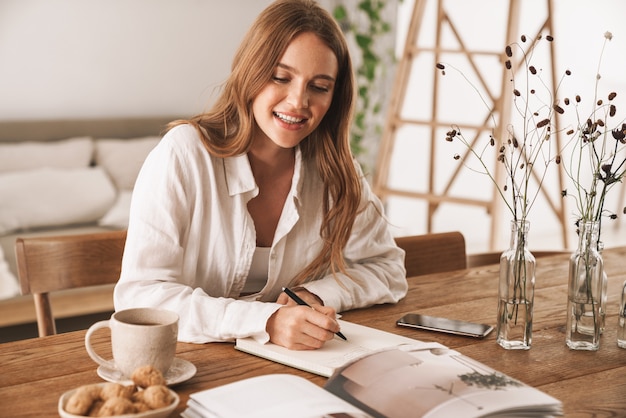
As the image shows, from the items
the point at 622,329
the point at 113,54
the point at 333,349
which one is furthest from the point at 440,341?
the point at 113,54

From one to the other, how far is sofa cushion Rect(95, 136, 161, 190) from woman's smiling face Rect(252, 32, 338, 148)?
2.43 meters

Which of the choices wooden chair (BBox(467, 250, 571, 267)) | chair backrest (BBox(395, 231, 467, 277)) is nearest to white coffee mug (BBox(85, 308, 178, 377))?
chair backrest (BBox(395, 231, 467, 277))

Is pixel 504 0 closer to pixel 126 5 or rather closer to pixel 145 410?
pixel 126 5

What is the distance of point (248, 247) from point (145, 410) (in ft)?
2.31

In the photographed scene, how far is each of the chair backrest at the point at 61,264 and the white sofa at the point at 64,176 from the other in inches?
66.0

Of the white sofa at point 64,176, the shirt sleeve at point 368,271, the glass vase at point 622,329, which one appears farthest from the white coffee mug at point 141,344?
the white sofa at point 64,176


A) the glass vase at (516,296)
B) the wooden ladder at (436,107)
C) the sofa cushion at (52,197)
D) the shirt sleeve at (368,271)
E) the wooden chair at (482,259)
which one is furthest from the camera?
the wooden ladder at (436,107)

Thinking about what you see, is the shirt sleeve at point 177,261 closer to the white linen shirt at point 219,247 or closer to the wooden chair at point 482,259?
the white linen shirt at point 219,247

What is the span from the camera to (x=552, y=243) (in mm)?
5535

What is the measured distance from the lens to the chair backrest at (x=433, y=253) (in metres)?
1.98

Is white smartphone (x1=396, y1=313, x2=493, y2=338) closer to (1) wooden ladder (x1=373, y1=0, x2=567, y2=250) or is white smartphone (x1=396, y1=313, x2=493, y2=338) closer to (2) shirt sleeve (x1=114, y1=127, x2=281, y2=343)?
(2) shirt sleeve (x1=114, y1=127, x2=281, y2=343)

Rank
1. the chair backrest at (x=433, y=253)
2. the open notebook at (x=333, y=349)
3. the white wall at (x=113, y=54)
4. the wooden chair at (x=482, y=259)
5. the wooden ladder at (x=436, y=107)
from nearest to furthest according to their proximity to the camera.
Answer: the open notebook at (x=333, y=349), the chair backrest at (x=433, y=253), the wooden chair at (x=482, y=259), the wooden ladder at (x=436, y=107), the white wall at (x=113, y=54)

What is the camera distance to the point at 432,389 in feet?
3.37

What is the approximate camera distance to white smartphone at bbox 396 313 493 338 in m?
1.42
